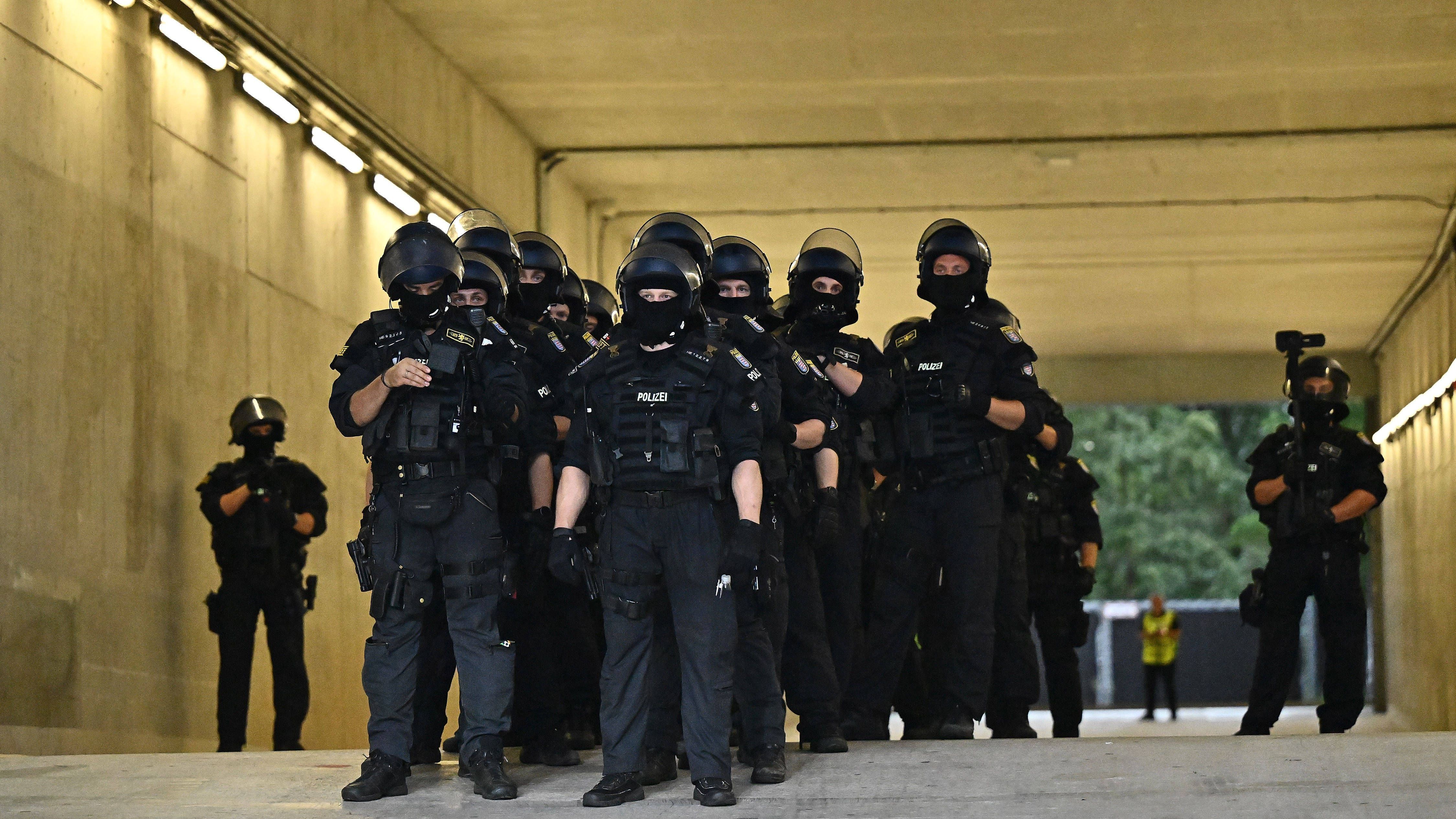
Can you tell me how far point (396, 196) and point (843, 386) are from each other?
718cm

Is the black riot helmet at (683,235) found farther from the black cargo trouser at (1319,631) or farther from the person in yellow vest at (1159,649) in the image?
the person in yellow vest at (1159,649)

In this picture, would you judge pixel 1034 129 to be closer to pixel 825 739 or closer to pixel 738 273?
pixel 738 273

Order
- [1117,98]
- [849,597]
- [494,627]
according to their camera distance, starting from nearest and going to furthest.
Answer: [494,627] → [849,597] → [1117,98]

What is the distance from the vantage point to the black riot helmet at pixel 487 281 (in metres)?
6.61

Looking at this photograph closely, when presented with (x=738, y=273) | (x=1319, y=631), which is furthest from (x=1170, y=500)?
(x=738, y=273)

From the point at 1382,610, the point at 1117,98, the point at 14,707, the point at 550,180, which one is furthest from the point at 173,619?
the point at 1382,610

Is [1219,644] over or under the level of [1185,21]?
under

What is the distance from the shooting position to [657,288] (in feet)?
18.6

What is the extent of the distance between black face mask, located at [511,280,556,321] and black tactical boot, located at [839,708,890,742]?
7.03ft

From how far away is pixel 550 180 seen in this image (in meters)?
16.6

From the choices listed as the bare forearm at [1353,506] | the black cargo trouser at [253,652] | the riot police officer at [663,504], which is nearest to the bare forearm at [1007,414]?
the riot police officer at [663,504]

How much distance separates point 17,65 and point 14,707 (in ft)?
9.99

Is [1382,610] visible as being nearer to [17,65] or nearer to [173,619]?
[173,619]

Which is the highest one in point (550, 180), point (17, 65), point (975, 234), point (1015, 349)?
point (550, 180)
